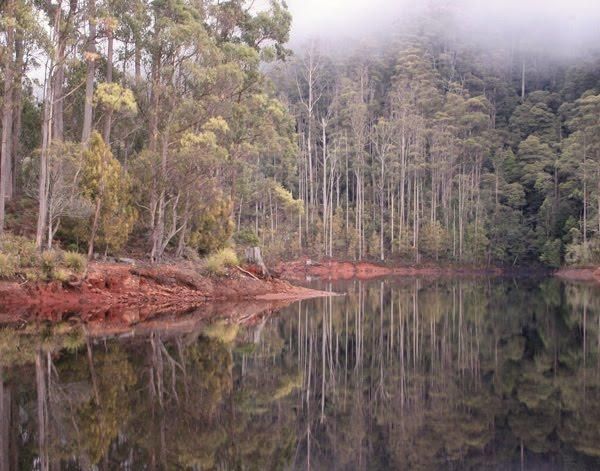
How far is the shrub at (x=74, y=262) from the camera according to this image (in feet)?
65.0

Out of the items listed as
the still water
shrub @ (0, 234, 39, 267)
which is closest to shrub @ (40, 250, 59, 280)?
shrub @ (0, 234, 39, 267)

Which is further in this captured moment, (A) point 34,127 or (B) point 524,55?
(B) point 524,55

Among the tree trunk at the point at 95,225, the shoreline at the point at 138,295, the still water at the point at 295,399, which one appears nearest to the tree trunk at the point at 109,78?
the tree trunk at the point at 95,225

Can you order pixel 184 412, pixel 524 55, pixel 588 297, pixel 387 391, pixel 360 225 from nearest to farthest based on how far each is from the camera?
pixel 184 412
pixel 387 391
pixel 588 297
pixel 360 225
pixel 524 55

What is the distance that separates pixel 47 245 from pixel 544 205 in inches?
1830

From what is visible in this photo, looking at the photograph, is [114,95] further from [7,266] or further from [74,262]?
[7,266]

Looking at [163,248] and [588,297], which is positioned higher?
[163,248]

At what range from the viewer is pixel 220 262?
80.9 ft

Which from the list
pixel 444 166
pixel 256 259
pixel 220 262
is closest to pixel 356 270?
pixel 444 166

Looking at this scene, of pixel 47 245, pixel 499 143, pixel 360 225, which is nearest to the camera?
pixel 47 245

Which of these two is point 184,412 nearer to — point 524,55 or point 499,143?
point 499,143

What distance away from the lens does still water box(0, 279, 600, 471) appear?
21.1 ft

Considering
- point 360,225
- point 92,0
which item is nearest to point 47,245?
point 92,0

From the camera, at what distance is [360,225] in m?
54.3
